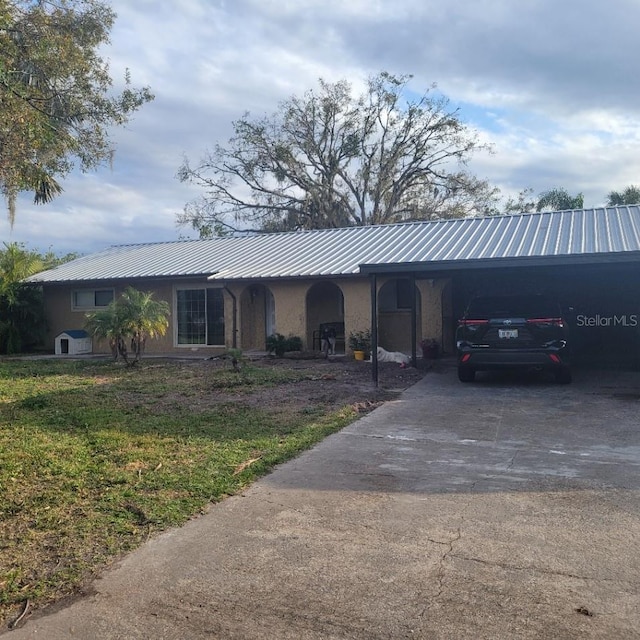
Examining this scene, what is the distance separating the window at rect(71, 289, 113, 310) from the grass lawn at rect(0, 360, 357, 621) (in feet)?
29.3

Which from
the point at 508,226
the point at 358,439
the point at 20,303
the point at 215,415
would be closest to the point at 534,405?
the point at 358,439

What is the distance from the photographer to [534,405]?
977 centimetres

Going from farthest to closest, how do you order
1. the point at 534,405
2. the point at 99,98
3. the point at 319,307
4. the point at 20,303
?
the point at 20,303
the point at 319,307
the point at 99,98
the point at 534,405

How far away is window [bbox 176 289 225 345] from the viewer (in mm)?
19578

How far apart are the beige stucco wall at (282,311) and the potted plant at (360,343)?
0.50 feet

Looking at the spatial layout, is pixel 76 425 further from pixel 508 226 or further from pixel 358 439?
pixel 508 226

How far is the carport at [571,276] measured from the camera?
13.6 meters

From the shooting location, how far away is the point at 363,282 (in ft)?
55.3

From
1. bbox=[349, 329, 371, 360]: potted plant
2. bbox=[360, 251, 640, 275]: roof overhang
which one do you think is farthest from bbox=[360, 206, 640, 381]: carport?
bbox=[349, 329, 371, 360]: potted plant

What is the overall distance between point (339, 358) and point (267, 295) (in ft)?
13.3

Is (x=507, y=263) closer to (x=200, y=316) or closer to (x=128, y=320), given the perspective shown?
(x=128, y=320)

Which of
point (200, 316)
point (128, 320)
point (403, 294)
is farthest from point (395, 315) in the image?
point (128, 320)

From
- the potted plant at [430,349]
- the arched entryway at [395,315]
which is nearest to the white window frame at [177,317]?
the arched entryway at [395,315]

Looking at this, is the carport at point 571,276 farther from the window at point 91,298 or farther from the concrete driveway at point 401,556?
the window at point 91,298
